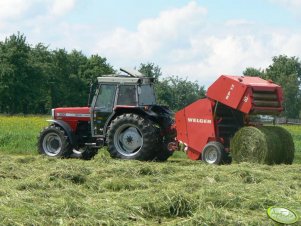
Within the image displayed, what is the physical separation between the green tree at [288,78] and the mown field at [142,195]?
2425 inches

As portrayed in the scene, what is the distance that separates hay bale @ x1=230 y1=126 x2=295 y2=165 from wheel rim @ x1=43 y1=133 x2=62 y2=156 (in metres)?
4.54

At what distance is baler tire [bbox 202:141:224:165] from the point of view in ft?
43.4

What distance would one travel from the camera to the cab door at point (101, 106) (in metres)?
14.5

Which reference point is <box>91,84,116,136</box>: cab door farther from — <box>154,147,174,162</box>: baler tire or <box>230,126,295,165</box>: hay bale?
<box>230,126,295,165</box>: hay bale

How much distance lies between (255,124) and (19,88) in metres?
43.3

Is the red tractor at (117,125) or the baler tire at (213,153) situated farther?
the red tractor at (117,125)

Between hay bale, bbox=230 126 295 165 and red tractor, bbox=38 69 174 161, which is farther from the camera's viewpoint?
red tractor, bbox=38 69 174 161

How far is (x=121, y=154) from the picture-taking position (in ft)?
46.1

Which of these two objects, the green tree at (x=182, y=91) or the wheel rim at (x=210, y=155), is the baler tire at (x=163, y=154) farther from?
the green tree at (x=182, y=91)

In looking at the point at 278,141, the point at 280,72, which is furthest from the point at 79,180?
the point at 280,72

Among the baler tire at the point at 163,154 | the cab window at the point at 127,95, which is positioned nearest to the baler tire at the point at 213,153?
the baler tire at the point at 163,154

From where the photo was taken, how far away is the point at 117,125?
1395 centimetres

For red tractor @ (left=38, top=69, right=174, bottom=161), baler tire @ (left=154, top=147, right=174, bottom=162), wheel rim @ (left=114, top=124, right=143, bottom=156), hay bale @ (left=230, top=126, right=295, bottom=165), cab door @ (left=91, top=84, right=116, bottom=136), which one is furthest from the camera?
baler tire @ (left=154, top=147, right=174, bottom=162)

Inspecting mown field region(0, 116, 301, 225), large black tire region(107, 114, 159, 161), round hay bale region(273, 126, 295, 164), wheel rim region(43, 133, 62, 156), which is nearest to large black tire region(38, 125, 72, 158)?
wheel rim region(43, 133, 62, 156)
